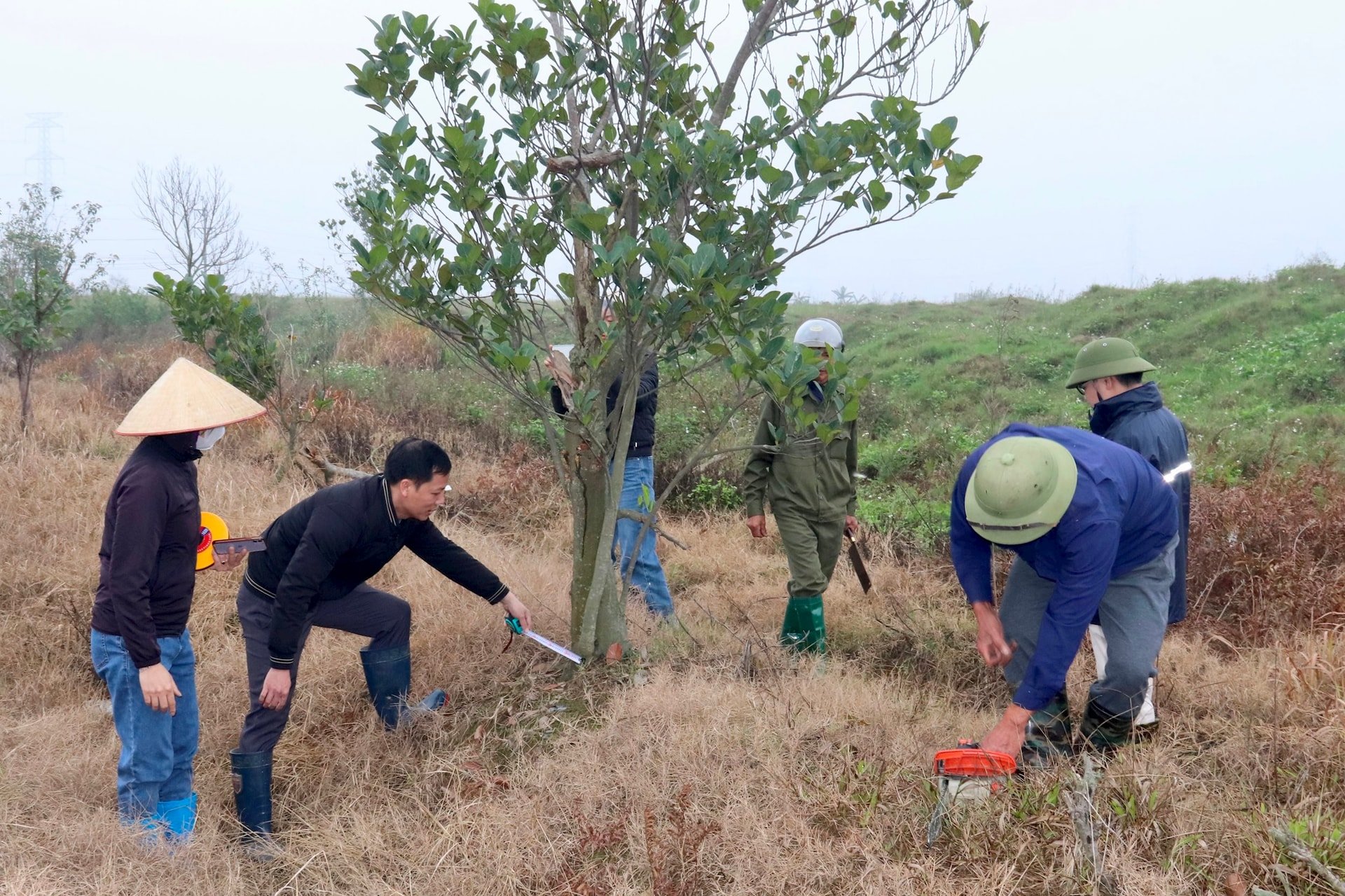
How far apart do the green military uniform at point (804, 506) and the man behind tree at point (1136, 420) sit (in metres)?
1.07

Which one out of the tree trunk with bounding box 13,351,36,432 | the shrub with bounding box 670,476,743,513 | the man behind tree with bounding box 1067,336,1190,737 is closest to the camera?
the man behind tree with bounding box 1067,336,1190,737

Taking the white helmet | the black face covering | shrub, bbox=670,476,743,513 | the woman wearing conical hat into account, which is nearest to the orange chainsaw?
the white helmet

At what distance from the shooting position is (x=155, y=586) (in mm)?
3021

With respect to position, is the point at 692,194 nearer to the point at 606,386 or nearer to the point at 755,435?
the point at 606,386

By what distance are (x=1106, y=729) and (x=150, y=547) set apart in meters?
3.22

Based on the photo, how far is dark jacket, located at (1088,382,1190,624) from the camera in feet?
11.5

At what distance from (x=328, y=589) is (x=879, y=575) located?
3.34 meters

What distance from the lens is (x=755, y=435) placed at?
4461 mm

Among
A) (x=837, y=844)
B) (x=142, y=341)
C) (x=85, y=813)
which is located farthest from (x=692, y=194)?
(x=142, y=341)

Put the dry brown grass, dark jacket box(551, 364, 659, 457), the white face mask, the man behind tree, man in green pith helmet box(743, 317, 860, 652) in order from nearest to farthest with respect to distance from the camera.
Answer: the dry brown grass
the white face mask
the man behind tree
man in green pith helmet box(743, 317, 860, 652)
dark jacket box(551, 364, 659, 457)

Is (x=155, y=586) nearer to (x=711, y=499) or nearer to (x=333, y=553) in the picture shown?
(x=333, y=553)

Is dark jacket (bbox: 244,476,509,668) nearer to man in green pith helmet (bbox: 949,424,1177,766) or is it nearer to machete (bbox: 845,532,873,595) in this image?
man in green pith helmet (bbox: 949,424,1177,766)

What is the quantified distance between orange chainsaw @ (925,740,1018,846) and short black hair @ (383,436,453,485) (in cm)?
184

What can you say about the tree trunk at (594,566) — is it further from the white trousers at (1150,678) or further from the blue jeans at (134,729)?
the white trousers at (1150,678)
